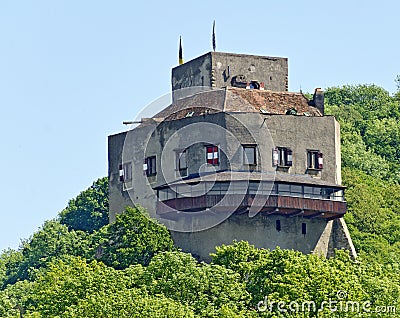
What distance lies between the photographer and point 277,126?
72750mm

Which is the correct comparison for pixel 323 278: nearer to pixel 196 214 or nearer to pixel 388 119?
pixel 196 214

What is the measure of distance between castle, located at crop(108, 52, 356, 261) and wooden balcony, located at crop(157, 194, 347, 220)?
44mm

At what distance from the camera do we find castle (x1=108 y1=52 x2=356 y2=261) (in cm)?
7075

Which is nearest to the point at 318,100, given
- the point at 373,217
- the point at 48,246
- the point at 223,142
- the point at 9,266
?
the point at 223,142

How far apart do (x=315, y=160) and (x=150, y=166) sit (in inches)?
307

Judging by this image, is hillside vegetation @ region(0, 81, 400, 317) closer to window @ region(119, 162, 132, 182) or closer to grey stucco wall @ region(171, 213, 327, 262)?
grey stucco wall @ region(171, 213, 327, 262)

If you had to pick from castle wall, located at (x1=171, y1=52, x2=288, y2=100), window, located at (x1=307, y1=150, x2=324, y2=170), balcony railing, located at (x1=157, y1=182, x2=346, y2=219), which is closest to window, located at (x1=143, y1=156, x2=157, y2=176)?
balcony railing, located at (x1=157, y1=182, x2=346, y2=219)

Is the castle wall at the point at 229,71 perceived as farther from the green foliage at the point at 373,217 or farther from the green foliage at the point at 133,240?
the green foliage at the point at 373,217

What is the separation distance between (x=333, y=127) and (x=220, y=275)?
1259cm

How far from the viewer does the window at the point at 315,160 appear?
73.7 metres

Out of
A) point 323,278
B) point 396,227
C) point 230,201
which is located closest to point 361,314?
point 323,278

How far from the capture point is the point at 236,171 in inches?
2805

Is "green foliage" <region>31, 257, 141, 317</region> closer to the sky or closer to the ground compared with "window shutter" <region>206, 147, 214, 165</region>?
closer to the ground

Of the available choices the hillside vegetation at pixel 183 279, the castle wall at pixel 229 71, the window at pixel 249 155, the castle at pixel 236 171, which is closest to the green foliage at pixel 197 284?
the hillside vegetation at pixel 183 279
